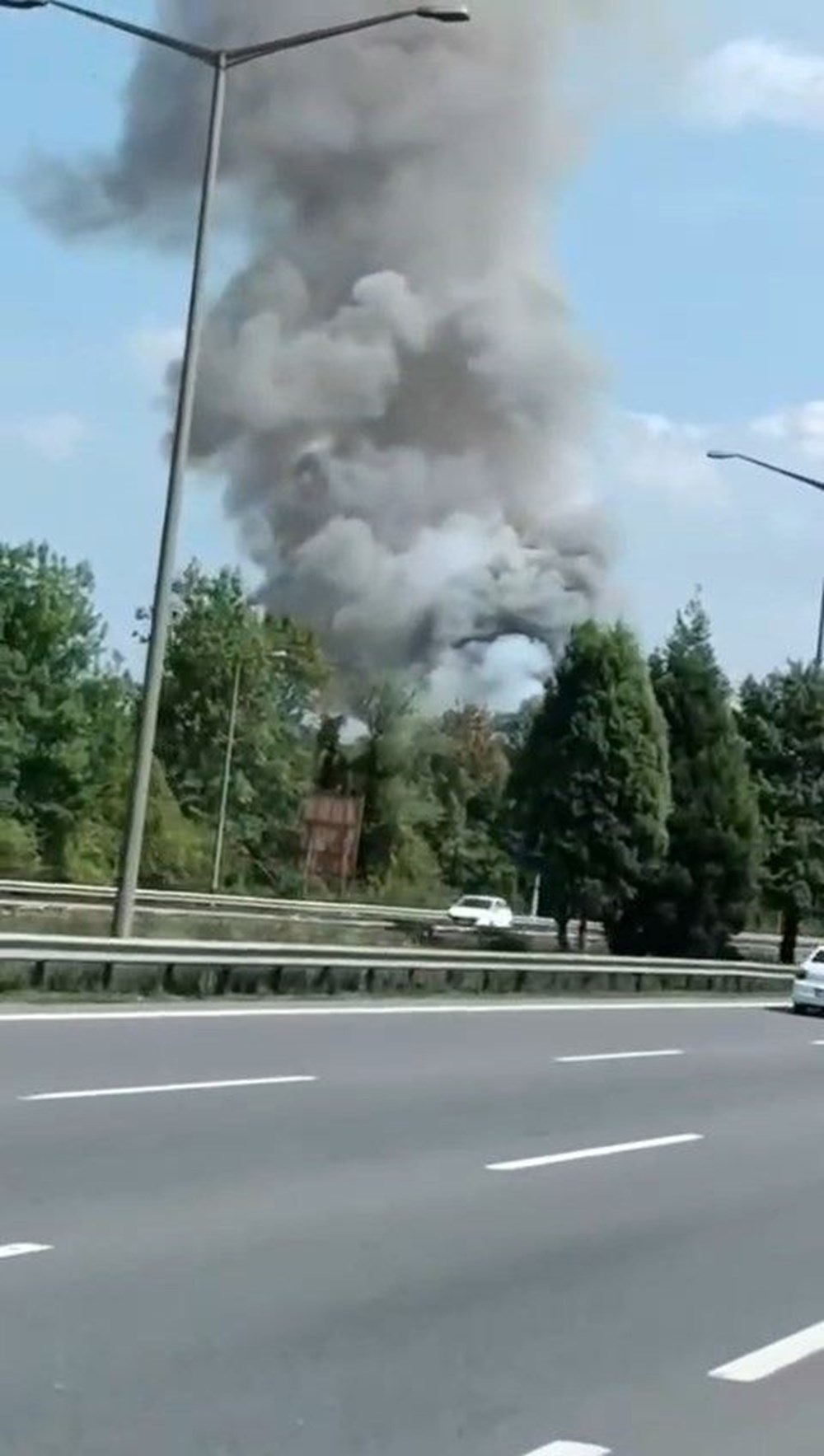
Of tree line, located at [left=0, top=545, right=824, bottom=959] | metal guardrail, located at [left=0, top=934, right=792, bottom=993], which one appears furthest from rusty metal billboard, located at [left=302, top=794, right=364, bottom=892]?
metal guardrail, located at [left=0, top=934, right=792, bottom=993]

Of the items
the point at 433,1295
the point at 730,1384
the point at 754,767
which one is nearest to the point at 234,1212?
the point at 433,1295

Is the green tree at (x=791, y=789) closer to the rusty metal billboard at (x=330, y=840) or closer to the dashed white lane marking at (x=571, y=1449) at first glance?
the rusty metal billboard at (x=330, y=840)

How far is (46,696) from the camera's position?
85062 mm

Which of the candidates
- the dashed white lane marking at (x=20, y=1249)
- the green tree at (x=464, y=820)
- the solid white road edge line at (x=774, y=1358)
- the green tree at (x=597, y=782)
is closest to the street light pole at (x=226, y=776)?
the green tree at (x=464, y=820)

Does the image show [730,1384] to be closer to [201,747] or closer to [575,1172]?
[575,1172]

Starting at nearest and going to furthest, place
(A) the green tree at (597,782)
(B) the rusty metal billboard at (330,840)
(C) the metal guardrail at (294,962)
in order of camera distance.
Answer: (C) the metal guardrail at (294,962) < (A) the green tree at (597,782) < (B) the rusty metal billboard at (330,840)

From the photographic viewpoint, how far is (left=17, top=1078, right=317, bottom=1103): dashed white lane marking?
15375 mm

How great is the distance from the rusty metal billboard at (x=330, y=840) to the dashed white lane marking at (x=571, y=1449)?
283ft

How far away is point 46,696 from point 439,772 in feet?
85.2

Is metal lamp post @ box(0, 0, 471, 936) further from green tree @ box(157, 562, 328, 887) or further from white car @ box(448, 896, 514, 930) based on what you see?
green tree @ box(157, 562, 328, 887)

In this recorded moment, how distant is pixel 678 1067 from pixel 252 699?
249ft

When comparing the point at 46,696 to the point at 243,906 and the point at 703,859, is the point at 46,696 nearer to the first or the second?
the point at 243,906

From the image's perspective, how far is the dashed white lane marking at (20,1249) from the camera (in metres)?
9.84

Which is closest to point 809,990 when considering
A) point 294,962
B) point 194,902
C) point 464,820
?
point 294,962
